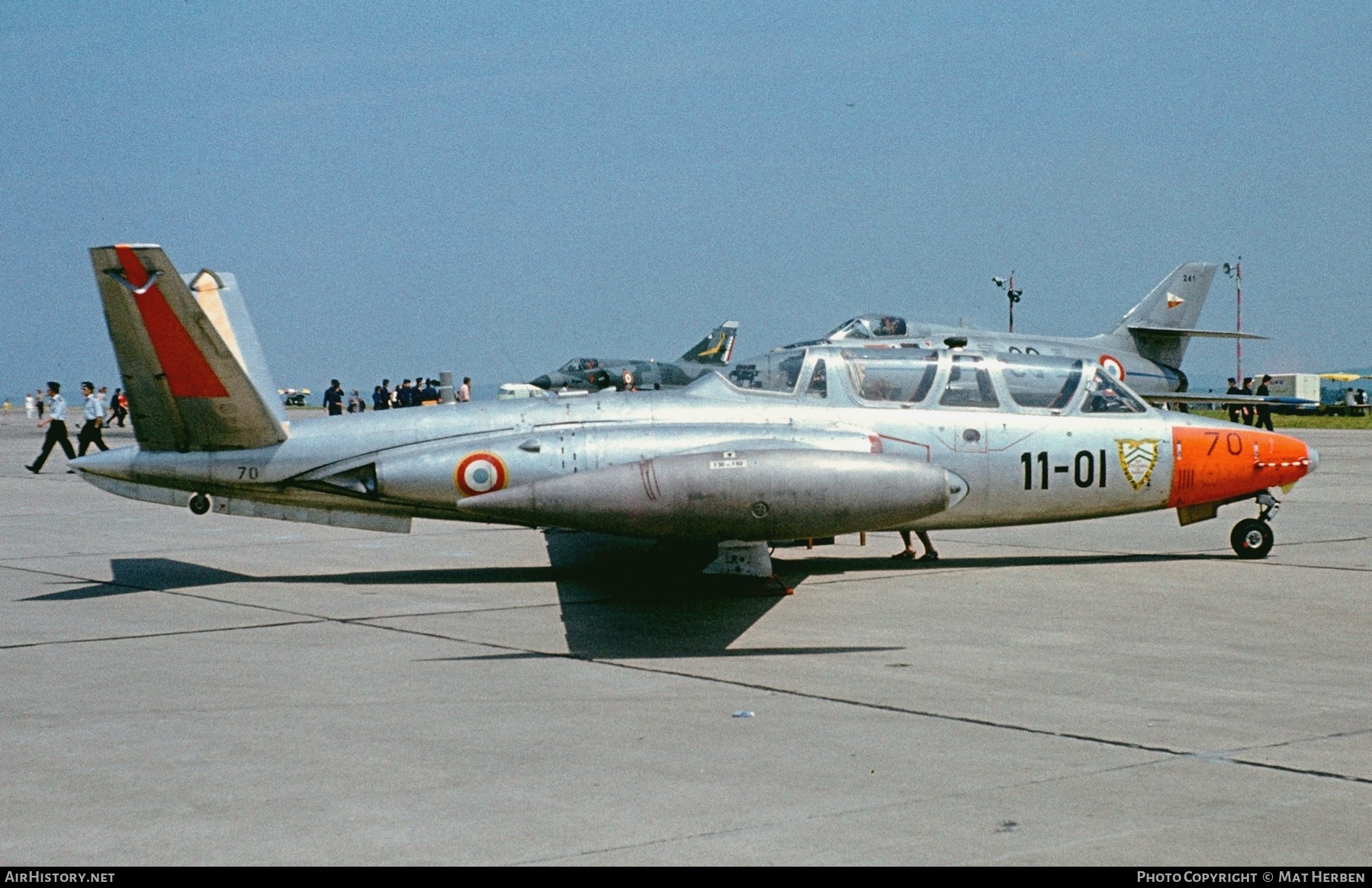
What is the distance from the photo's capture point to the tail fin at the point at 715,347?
5616 cm

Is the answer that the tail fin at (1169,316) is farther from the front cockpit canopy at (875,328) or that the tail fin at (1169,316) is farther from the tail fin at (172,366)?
the tail fin at (172,366)

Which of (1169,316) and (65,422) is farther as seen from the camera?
(1169,316)

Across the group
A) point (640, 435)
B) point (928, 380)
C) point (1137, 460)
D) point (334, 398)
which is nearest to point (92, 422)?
point (334, 398)

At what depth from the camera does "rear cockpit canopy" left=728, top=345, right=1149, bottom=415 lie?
12.5 metres

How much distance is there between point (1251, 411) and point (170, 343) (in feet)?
162

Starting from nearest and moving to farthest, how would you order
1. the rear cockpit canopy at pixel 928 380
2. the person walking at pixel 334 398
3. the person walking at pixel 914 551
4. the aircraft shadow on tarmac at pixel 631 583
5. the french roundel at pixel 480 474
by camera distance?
1. the aircraft shadow on tarmac at pixel 631 583
2. the french roundel at pixel 480 474
3. the rear cockpit canopy at pixel 928 380
4. the person walking at pixel 914 551
5. the person walking at pixel 334 398

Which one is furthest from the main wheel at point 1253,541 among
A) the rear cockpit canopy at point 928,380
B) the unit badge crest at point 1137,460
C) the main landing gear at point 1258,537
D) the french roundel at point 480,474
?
the french roundel at point 480,474

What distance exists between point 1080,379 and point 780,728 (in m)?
7.00

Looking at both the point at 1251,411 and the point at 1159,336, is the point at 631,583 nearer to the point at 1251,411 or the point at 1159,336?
the point at 1159,336

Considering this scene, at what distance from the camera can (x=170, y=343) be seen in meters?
11.4

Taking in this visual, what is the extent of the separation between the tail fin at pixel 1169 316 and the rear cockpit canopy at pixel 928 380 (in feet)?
73.2

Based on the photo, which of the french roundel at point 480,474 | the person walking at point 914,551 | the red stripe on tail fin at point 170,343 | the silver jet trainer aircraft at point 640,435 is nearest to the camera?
the red stripe on tail fin at point 170,343
